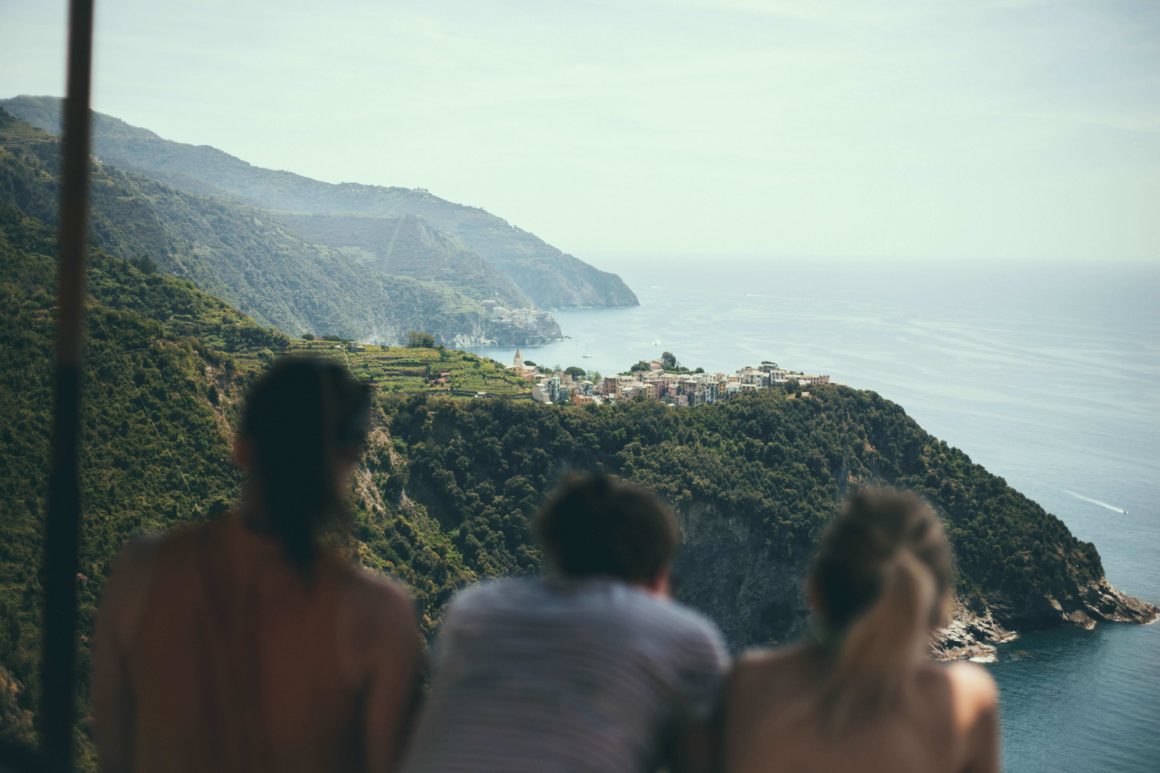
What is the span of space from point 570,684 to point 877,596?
0.30m

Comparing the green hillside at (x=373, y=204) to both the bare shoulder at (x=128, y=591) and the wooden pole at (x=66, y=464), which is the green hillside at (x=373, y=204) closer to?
the wooden pole at (x=66, y=464)

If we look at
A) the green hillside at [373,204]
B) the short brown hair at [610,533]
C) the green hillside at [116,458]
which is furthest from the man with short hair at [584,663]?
the green hillside at [373,204]

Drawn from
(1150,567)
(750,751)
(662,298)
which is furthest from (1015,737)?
(662,298)

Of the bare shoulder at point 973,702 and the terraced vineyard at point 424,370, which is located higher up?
the bare shoulder at point 973,702

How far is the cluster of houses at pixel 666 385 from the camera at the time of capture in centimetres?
3812

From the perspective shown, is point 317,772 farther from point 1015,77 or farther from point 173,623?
point 1015,77

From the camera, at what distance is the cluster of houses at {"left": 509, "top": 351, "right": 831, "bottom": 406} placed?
38.1 meters

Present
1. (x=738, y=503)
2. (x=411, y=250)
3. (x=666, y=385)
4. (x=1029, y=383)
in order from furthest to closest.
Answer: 1. (x=411, y=250)
2. (x=1029, y=383)
3. (x=666, y=385)
4. (x=738, y=503)

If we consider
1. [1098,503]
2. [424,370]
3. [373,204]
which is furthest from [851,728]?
[373,204]

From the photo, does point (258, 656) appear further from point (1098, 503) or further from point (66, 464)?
point (1098, 503)

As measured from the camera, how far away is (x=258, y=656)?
1126 mm

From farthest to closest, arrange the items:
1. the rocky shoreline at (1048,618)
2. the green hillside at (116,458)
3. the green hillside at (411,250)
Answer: the green hillside at (411,250) < the rocky shoreline at (1048,618) < the green hillside at (116,458)

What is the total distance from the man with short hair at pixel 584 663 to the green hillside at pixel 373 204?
4705 inches

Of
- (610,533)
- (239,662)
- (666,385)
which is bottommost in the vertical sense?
(666,385)
